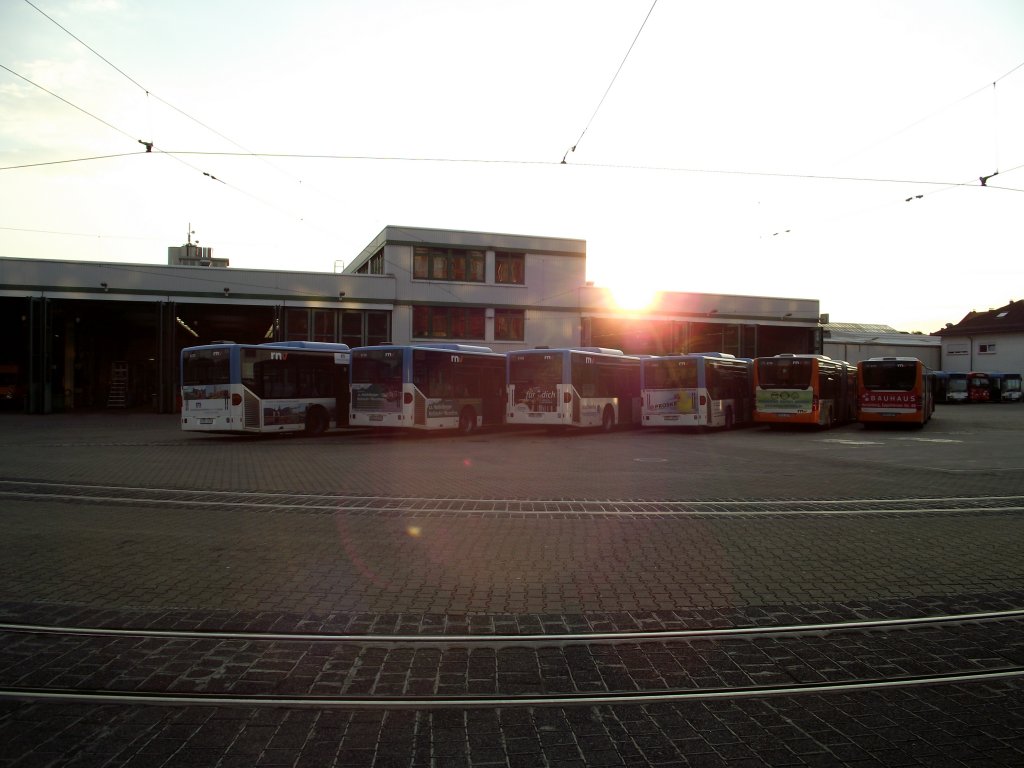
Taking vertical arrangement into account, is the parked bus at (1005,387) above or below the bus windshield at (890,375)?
below

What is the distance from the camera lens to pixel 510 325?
44.6 metres

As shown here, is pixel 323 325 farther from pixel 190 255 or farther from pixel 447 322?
pixel 190 255

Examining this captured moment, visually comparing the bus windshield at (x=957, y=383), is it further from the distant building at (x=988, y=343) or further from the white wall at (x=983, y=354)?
the distant building at (x=988, y=343)

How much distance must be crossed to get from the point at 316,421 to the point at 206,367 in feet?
13.4

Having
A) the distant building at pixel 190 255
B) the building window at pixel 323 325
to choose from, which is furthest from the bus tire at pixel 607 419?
the distant building at pixel 190 255

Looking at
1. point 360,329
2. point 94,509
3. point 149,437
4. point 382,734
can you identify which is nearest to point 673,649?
point 382,734

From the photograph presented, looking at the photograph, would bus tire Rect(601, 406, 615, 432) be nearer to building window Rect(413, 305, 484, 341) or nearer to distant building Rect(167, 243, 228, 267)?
Answer: building window Rect(413, 305, 484, 341)

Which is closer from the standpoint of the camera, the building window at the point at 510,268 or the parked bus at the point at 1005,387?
the building window at the point at 510,268

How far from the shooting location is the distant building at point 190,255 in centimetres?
6206

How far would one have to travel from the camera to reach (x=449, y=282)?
43031mm

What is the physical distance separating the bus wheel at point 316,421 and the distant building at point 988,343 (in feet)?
225

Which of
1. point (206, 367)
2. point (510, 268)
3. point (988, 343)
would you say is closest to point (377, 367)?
point (206, 367)

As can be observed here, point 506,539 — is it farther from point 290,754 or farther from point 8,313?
point 8,313

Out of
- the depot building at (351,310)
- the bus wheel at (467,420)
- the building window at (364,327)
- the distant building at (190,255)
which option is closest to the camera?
the bus wheel at (467,420)
